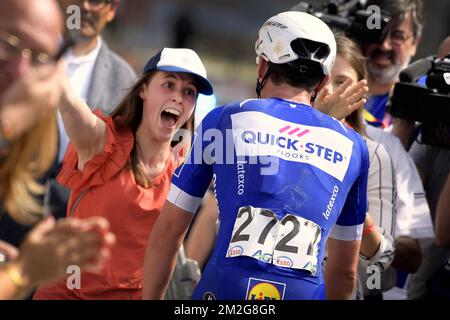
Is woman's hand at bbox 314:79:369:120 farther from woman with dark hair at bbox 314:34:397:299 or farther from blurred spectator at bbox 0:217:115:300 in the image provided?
blurred spectator at bbox 0:217:115:300

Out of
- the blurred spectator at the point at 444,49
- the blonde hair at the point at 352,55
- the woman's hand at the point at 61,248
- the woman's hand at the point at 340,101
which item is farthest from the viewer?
the blurred spectator at the point at 444,49

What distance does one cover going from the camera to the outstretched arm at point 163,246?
14.6 feet

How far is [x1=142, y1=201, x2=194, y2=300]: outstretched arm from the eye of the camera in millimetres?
4453

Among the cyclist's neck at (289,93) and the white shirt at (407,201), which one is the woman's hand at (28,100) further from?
the white shirt at (407,201)

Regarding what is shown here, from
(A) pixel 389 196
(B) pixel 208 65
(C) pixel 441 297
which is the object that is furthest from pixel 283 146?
(B) pixel 208 65

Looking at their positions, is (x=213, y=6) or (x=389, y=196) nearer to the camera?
(x=389, y=196)

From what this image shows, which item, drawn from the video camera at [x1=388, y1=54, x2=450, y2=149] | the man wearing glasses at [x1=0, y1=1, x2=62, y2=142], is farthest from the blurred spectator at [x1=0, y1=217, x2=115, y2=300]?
the video camera at [x1=388, y1=54, x2=450, y2=149]

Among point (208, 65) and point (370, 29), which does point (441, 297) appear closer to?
point (370, 29)

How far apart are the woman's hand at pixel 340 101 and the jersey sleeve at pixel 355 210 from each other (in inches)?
18.4

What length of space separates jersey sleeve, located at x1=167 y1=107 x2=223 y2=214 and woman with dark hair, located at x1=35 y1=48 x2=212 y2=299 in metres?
0.73

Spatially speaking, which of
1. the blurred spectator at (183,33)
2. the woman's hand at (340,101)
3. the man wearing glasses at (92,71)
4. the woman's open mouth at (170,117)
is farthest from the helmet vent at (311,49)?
the blurred spectator at (183,33)

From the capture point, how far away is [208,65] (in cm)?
1944

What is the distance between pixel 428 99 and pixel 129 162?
180cm

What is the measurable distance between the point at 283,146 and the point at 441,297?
221 centimetres
